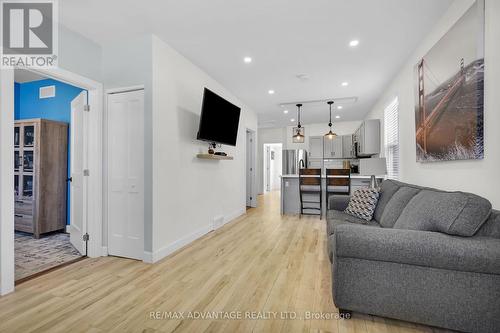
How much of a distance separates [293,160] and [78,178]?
20.5 ft

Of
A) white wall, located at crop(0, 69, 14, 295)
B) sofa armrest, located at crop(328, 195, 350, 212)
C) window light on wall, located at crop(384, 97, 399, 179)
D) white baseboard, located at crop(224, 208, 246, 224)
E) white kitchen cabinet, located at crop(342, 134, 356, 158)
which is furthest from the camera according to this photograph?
white kitchen cabinet, located at crop(342, 134, 356, 158)

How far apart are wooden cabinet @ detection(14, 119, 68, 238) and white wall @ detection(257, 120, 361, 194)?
5772mm

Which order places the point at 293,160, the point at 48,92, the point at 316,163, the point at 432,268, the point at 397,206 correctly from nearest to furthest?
the point at 432,268, the point at 397,206, the point at 48,92, the point at 293,160, the point at 316,163

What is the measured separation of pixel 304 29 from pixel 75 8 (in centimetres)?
237

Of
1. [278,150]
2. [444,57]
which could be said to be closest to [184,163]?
[444,57]

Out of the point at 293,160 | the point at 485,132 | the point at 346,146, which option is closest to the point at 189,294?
the point at 485,132

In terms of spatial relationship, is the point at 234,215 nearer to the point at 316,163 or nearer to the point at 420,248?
the point at 420,248

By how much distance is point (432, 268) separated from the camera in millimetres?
1396

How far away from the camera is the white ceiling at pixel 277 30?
7.15 ft

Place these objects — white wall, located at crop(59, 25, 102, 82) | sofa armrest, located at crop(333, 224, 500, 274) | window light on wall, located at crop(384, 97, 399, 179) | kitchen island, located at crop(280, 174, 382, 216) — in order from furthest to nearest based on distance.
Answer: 1. kitchen island, located at crop(280, 174, 382, 216)
2. window light on wall, located at crop(384, 97, 399, 179)
3. white wall, located at crop(59, 25, 102, 82)
4. sofa armrest, located at crop(333, 224, 500, 274)

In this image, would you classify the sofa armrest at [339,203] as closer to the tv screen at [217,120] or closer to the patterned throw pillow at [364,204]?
the patterned throw pillow at [364,204]

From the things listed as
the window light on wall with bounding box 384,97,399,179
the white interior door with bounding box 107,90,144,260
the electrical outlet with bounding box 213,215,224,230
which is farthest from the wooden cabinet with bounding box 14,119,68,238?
the window light on wall with bounding box 384,97,399,179

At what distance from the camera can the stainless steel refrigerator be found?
25.7 ft

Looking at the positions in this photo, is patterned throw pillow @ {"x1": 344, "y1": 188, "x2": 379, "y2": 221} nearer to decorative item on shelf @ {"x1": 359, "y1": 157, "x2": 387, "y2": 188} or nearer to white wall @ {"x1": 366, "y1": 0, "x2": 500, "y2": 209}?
white wall @ {"x1": 366, "y1": 0, "x2": 500, "y2": 209}
